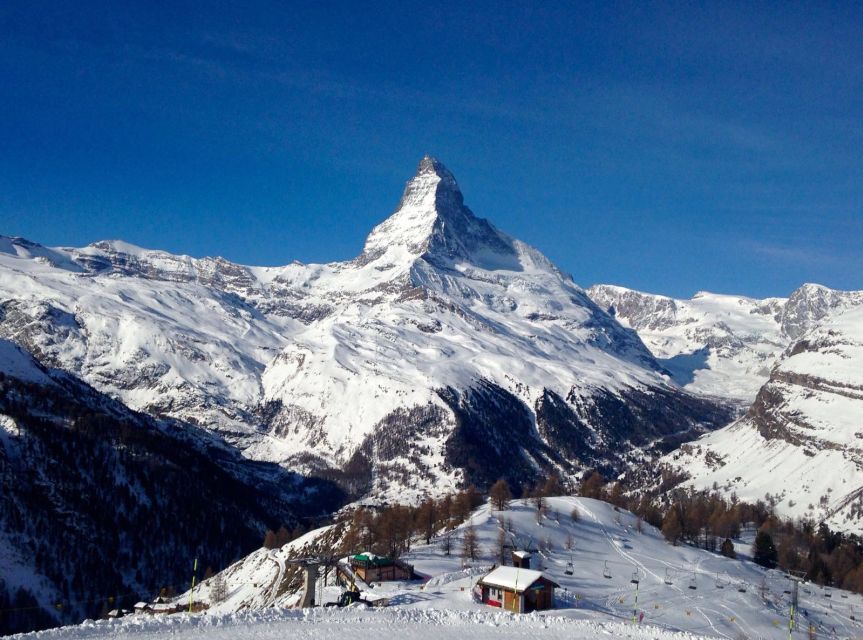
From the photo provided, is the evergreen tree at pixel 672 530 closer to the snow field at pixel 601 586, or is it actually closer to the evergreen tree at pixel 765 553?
the snow field at pixel 601 586

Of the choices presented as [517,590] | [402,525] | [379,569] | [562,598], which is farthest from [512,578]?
[402,525]

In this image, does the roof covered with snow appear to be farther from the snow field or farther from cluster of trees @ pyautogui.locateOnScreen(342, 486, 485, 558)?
cluster of trees @ pyautogui.locateOnScreen(342, 486, 485, 558)

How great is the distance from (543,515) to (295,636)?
4133 inches

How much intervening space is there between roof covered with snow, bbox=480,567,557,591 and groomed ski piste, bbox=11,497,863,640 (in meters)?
3.43

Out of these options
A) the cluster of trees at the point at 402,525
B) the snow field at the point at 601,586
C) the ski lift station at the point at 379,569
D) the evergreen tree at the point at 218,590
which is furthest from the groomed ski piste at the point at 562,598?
the cluster of trees at the point at 402,525

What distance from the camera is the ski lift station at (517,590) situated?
91.1 meters

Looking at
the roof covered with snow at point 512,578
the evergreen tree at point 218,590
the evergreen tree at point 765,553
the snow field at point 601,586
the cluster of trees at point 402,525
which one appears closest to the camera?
the snow field at point 601,586

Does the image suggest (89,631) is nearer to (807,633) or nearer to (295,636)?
(295,636)

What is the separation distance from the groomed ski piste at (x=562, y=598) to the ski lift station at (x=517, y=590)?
8.44ft

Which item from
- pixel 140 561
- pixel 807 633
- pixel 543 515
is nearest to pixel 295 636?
pixel 807 633

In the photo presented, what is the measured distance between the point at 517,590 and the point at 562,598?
13.6 metres

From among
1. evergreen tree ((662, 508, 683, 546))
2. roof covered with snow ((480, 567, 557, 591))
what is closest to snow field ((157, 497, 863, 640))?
evergreen tree ((662, 508, 683, 546))

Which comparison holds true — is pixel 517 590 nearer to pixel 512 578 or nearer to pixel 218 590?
pixel 512 578

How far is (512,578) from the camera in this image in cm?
9381
